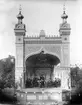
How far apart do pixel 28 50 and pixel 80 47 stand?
4.16 metres

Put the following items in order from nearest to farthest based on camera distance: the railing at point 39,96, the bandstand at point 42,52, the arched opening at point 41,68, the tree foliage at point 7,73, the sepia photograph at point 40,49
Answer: the sepia photograph at point 40,49 < the railing at point 39,96 < the bandstand at point 42,52 < the tree foliage at point 7,73 < the arched opening at point 41,68

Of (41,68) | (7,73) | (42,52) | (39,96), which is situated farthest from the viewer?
(41,68)

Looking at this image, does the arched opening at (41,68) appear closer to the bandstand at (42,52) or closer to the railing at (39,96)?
the bandstand at (42,52)

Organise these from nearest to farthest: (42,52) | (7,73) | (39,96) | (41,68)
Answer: (39,96) < (42,52) < (7,73) < (41,68)

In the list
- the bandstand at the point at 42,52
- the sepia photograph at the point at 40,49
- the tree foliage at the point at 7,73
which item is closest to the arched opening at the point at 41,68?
the sepia photograph at the point at 40,49

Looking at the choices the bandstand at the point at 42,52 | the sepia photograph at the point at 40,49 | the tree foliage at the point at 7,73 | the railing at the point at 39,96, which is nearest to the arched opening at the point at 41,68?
the sepia photograph at the point at 40,49

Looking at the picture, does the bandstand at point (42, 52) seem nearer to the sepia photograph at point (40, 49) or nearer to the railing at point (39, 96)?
the sepia photograph at point (40, 49)

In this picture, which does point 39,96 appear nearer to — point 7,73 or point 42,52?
point 42,52

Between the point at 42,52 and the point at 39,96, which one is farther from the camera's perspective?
the point at 42,52

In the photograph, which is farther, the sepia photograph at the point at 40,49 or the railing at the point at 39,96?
the railing at the point at 39,96

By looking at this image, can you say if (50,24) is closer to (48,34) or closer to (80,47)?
(80,47)

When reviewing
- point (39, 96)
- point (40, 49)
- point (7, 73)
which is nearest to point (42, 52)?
point (40, 49)

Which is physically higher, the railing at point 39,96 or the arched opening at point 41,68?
the arched opening at point 41,68

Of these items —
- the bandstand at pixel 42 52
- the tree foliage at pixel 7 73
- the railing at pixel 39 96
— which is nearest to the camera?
the railing at pixel 39 96
